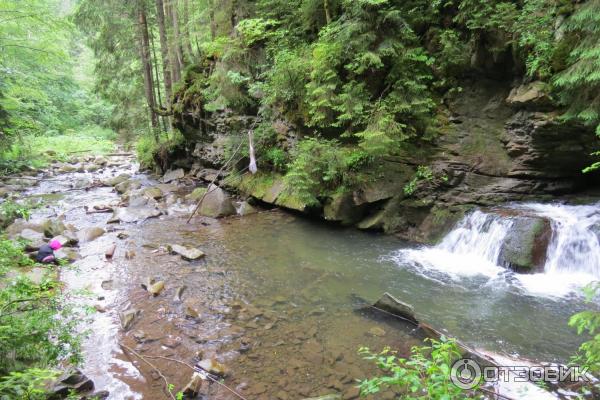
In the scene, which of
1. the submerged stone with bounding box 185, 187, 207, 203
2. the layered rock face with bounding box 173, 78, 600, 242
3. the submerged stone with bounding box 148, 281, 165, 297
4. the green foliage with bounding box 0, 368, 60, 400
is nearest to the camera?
the green foliage with bounding box 0, 368, 60, 400

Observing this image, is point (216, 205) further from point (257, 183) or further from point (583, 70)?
point (583, 70)

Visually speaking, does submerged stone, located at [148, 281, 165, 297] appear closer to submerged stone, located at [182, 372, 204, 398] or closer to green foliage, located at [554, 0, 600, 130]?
submerged stone, located at [182, 372, 204, 398]

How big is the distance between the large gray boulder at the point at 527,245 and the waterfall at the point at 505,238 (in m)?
0.10

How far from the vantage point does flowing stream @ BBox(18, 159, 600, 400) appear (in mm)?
5223

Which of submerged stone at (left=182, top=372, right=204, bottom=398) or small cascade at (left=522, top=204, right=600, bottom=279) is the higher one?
small cascade at (left=522, top=204, right=600, bottom=279)

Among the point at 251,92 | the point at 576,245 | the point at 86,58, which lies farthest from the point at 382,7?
the point at 86,58

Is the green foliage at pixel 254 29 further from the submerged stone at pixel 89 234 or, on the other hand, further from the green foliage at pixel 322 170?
the submerged stone at pixel 89 234

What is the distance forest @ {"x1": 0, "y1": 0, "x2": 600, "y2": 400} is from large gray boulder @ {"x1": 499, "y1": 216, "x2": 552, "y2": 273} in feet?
0.10

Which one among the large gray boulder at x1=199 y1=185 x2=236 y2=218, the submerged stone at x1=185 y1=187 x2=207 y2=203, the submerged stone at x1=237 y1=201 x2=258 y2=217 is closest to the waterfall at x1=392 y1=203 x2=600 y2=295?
the submerged stone at x1=237 y1=201 x2=258 y2=217

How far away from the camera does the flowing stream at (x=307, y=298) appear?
206 inches

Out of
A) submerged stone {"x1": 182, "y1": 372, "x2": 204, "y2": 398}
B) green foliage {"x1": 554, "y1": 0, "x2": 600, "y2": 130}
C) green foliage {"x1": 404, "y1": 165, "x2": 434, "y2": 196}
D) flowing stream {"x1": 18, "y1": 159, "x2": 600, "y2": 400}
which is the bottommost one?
flowing stream {"x1": 18, "y1": 159, "x2": 600, "y2": 400}

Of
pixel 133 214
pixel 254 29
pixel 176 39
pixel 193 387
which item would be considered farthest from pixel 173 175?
pixel 193 387

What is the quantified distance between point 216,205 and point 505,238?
8816 millimetres

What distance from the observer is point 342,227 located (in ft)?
36.1
